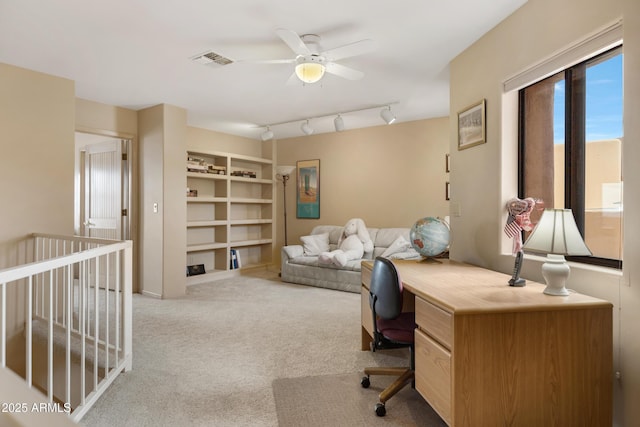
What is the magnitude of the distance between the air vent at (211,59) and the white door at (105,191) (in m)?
2.36

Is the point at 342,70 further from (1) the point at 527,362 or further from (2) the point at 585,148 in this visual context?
(1) the point at 527,362

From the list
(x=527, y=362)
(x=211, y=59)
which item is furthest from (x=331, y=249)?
(x=527, y=362)

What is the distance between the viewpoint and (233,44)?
2.83 meters

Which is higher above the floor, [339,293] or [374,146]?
[374,146]

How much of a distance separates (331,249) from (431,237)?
316cm

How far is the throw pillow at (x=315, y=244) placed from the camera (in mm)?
5523

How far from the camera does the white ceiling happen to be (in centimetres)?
234

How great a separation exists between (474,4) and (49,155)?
12.8 ft

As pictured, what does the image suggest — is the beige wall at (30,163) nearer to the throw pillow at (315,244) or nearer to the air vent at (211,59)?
the air vent at (211,59)

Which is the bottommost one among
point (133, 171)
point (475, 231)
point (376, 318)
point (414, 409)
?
point (414, 409)

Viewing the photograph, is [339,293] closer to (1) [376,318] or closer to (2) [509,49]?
(1) [376,318]

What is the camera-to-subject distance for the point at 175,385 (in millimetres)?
2305

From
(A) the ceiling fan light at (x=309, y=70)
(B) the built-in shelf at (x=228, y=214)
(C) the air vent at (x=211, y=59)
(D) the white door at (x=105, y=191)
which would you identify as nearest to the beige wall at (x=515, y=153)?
(A) the ceiling fan light at (x=309, y=70)

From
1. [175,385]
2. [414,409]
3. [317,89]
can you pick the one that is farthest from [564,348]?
[317,89]
